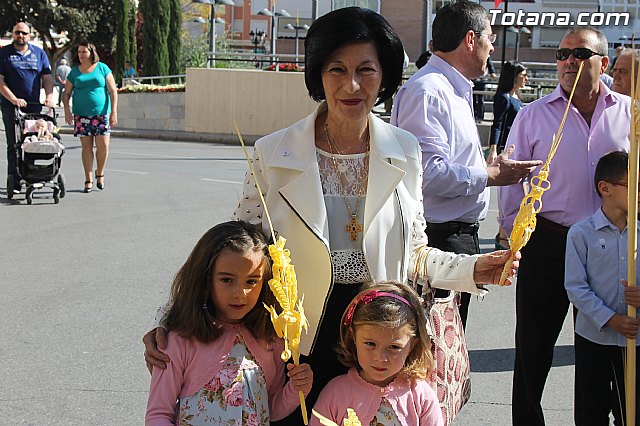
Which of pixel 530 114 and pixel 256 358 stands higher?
pixel 530 114

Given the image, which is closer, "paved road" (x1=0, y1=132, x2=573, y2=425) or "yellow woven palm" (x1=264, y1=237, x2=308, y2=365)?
"yellow woven palm" (x1=264, y1=237, x2=308, y2=365)

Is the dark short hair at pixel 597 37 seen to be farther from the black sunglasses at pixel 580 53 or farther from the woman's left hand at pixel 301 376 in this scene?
the woman's left hand at pixel 301 376

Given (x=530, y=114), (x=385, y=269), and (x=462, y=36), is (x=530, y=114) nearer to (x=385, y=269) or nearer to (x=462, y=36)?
(x=462, y=36)

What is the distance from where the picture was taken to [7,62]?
1209 cm

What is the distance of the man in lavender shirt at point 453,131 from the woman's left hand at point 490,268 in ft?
3.27

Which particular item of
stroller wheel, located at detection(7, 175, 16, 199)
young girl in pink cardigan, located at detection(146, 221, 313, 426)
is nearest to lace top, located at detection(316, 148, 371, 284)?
young girl in pink cardigan, located at detection(146, 221, 313, 426)

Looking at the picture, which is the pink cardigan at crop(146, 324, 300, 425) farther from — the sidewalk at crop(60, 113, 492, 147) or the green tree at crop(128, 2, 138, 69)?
the green tree at crop(128, 2, 138, 69)

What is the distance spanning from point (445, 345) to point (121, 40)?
3814cm

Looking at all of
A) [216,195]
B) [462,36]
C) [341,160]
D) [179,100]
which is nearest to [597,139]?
[462,36]

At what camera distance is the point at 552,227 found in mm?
4504

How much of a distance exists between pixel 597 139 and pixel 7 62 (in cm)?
943

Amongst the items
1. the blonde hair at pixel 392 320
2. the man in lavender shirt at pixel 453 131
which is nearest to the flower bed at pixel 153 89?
the man in lavender shirt at pixel 453 131

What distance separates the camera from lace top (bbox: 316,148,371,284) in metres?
3.10

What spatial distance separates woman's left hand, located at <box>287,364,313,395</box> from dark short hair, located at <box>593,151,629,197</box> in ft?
6.36
